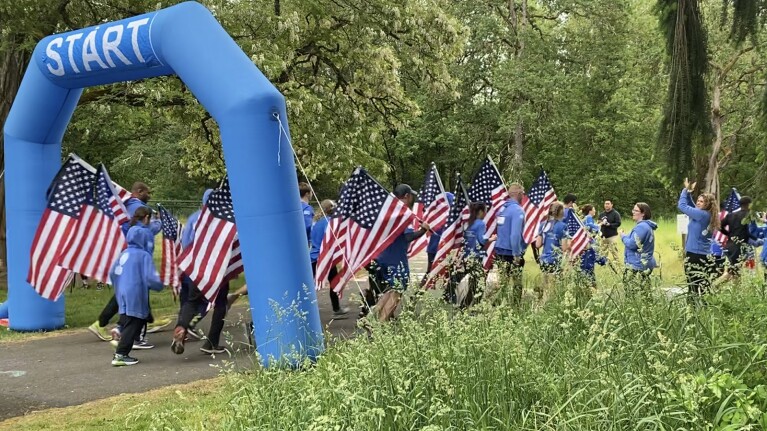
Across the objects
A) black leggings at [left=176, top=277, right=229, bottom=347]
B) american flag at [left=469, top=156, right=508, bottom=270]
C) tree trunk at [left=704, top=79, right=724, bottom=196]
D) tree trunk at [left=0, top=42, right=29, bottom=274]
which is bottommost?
black leggings at [left=176, top=277, right=229, bottom=347]

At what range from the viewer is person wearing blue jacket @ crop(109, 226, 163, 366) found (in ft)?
27.7

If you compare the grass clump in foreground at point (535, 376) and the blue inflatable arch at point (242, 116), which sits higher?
the blue inflatable arch at point (242, 116)

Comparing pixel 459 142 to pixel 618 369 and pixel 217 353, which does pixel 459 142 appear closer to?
pixel 217 353

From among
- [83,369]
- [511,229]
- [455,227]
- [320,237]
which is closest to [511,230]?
[511,229]

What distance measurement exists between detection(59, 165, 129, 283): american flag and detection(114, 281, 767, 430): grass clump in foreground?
4.87 meters

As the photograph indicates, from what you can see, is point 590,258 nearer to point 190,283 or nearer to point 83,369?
point 190,283

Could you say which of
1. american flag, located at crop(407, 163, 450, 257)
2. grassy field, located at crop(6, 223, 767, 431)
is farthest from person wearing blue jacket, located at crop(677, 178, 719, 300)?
grassy field, located at crop(6, 223, 767, 431)

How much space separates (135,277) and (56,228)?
229 cm

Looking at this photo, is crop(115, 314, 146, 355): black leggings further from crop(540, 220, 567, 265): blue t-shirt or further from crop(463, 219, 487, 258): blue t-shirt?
crop(540, 220, 567, 265): blue t-shirt

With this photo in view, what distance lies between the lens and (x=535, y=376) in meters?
4.62

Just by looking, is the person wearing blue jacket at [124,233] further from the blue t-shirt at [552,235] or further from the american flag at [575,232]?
the american flag at [575,232]

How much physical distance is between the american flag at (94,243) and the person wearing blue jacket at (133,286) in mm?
1383

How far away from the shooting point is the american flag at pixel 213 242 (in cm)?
871

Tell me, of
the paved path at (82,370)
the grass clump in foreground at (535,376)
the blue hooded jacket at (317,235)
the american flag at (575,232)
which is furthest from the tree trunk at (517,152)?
the grass clump in foreground at (535,376)
